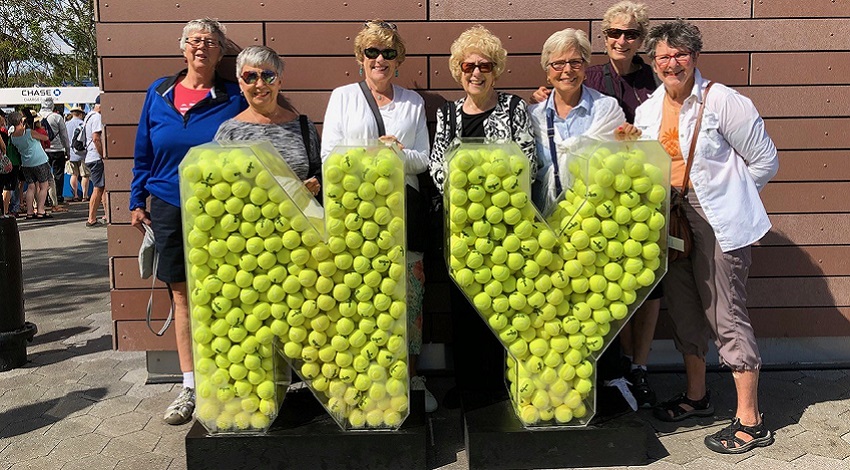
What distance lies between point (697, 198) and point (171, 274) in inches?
100

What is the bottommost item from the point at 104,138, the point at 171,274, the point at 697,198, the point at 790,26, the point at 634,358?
the point at 634,358

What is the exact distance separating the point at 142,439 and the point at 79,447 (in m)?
0.28

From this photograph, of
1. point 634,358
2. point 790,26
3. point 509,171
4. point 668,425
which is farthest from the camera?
point 790,26

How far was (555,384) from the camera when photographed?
3.12 metres

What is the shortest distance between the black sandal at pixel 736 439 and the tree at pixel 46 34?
19.4 metres

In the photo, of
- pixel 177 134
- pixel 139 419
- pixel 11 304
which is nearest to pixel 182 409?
pixel 139 419

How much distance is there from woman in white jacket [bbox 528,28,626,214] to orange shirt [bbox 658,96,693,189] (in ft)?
0.61

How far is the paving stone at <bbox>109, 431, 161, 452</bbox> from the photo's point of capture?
3.41 meters

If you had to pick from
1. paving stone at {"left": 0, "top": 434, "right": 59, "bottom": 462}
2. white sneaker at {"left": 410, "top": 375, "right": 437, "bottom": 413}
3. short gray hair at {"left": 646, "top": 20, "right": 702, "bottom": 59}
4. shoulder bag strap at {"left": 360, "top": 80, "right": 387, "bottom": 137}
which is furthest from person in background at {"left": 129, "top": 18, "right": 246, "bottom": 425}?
short gray hair at {"left": 646, "top": 20, "right": 702, "bottom": 59}

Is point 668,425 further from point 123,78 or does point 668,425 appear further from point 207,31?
point 123,78

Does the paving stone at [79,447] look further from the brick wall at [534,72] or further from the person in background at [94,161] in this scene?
the person in background at [94,161]

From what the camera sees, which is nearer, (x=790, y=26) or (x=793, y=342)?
(x=790, y=26)

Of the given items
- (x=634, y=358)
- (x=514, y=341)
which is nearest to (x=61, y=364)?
(x=514, y=341)

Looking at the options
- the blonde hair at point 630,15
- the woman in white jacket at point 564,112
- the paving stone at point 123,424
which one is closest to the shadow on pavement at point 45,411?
the paving stone at point 123,424
